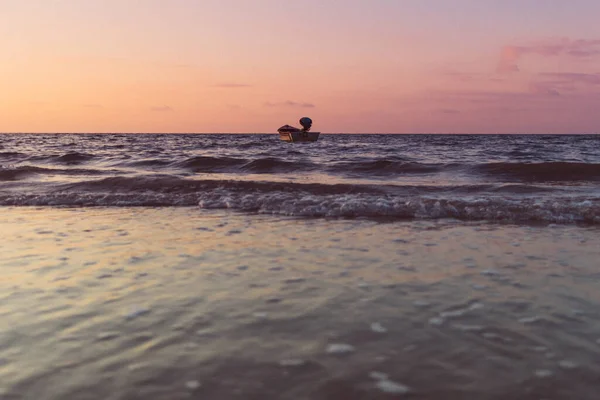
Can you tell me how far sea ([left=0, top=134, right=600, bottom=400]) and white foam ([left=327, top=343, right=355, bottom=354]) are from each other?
0.07 ft

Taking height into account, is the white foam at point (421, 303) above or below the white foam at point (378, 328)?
above

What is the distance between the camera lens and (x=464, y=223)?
9727 millimetres

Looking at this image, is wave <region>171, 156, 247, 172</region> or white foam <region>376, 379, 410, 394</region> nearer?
white foam <region>376, 379, 410, 394</region>

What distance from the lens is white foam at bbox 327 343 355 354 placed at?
12.1 ft

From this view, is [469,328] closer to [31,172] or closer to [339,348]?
[339,348]

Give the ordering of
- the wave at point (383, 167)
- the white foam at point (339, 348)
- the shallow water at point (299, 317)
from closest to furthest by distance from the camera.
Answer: the shallow water at point (299, 317), the white foam at point (339, 348), the wave at point (383, 167)

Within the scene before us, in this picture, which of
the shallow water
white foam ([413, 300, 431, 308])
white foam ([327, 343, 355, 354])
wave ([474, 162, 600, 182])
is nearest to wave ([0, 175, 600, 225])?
the shallow water

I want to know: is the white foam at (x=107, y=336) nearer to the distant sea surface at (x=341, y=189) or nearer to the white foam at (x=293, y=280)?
the white foam at (x=293, y=280)

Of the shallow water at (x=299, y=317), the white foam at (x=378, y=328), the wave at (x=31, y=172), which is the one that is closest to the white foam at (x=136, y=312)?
the shallow water at (x=299, y=317)

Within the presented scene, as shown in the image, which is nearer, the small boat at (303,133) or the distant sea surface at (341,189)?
the distant sea surface at (341,189)

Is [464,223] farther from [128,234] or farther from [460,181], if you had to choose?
[460,181]

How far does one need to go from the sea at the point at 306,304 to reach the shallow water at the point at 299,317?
16mm

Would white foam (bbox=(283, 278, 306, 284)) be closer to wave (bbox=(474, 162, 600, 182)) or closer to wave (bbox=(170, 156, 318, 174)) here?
wave (bbox=(474, 162, 600, 182))

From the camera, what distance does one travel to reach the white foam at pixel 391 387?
312cm
